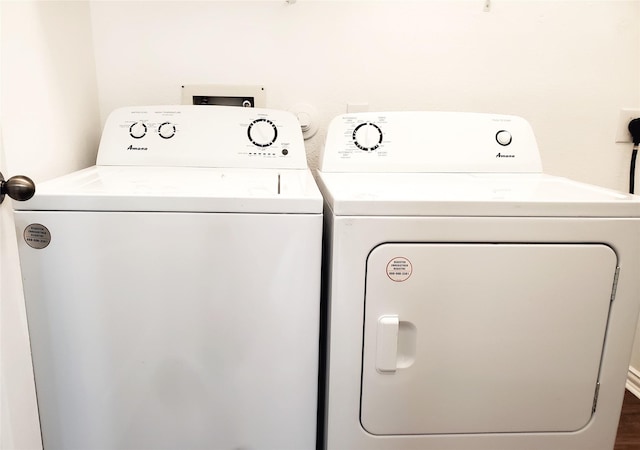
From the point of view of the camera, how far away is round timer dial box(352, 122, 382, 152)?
1210 mm

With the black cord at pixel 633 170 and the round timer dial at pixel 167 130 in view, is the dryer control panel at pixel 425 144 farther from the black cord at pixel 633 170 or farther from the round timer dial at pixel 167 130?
the black cord at pixel 633 170

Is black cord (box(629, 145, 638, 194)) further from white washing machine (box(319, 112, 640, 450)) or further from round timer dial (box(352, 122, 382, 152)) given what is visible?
round timer dial (box(352, 122, 382, 152))

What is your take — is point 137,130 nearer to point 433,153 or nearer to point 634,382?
point 433,153

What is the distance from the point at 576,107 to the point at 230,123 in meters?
1.19

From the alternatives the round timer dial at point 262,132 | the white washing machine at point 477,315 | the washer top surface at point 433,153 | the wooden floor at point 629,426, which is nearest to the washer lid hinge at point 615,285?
the white washing machine at point 477,315

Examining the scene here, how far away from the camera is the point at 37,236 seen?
2.62 ft

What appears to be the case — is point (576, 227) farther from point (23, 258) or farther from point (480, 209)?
point (23, 258)

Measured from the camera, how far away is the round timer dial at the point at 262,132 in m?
1.23

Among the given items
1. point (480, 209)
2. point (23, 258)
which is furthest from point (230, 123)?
point (480, 209)

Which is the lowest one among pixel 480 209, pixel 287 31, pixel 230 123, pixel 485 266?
pixel 485 266

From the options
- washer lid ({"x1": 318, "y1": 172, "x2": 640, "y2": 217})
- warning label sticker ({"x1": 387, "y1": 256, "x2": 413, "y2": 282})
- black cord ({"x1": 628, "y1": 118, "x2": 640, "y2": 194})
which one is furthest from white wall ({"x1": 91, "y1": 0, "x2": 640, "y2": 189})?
warning label sticker ({"x1": 387, "y1": 256, "x2": 413, "y2": 282})

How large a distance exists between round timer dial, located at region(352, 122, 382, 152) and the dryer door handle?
53 cm

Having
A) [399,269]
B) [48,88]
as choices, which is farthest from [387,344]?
[48,88]

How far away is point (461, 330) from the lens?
2.88ft
